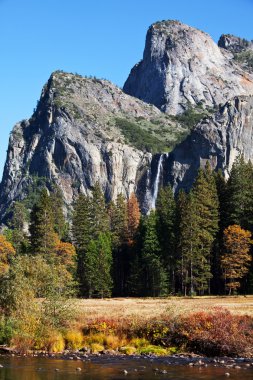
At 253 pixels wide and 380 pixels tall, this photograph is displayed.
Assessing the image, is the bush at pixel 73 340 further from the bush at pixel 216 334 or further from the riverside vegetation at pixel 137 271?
the bush at pixel 216 334

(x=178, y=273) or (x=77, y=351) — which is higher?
(x=178, y=273)

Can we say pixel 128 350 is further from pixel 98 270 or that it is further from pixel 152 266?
pixel 98 270

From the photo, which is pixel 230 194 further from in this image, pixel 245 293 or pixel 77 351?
pixel 77 351

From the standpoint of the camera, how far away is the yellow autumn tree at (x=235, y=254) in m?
69.9

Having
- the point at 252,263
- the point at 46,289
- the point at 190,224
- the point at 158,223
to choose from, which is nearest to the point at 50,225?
the point at 158,223

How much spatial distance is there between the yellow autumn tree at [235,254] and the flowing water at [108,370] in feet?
133

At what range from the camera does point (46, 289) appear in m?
37.8

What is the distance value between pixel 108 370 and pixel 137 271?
180ft

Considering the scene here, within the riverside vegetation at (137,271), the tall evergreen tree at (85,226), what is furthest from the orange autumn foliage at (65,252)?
the tall evergreen tree at (85,226)

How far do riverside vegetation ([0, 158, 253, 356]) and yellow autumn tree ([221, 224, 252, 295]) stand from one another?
0.15m

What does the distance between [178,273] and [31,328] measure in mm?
45177

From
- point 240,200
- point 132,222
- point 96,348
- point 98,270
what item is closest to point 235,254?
point 240,200

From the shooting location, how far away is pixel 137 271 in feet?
271

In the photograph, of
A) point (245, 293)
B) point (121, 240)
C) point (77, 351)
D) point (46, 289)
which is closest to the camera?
point (77, 351)
